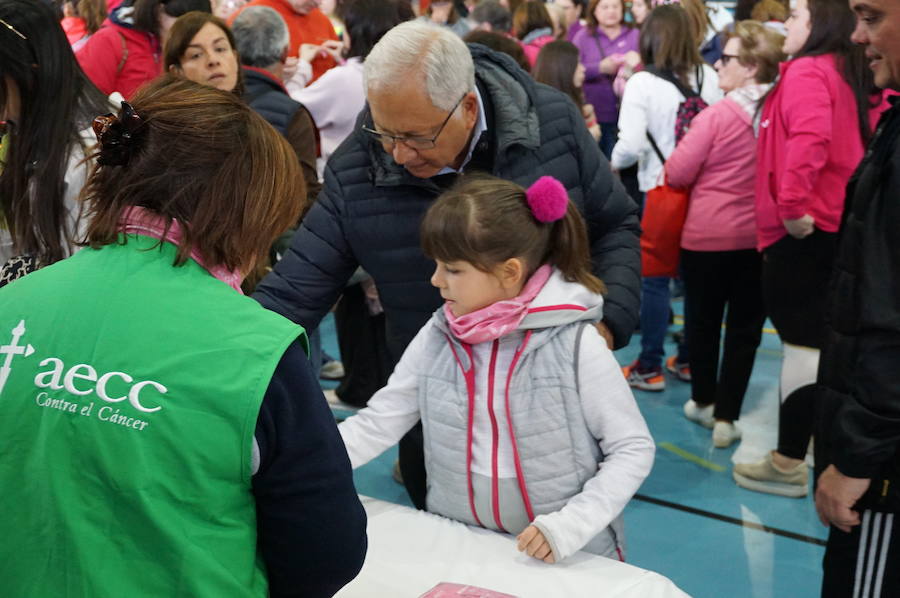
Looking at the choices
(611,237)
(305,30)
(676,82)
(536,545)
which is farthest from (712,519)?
(305,30)

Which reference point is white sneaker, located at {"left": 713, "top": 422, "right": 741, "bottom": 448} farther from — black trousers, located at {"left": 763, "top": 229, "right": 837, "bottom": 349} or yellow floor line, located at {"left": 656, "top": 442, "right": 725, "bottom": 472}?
black trousers, located at {"left": 763, "top": 229, "right": 837, "bottom": 349}

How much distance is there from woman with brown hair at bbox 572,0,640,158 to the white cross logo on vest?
5.55 metres

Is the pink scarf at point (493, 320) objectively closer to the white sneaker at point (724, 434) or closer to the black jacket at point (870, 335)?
the black jacket at point (870, 335)

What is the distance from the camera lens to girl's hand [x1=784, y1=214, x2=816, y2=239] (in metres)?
3.26

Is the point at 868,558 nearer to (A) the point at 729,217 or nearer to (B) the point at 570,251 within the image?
(B) the point at 570,251

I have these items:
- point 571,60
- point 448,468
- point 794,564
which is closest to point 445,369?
point 448,468

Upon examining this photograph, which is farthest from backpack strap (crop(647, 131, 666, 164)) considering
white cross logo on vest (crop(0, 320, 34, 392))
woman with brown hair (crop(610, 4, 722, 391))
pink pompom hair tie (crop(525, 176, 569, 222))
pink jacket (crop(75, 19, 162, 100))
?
white cross logo on vest (crop(0, 320, 34, 392))

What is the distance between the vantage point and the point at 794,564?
300 centimetres

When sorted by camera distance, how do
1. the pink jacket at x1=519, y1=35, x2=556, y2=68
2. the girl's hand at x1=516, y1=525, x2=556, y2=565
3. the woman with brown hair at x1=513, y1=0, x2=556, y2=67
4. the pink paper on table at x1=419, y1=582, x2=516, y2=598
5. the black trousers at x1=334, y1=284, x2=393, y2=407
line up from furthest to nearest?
the woman with brown hair at x1=513, y1=0, x2=556, y2=67 < the pink jacket at x1=519, y1=35, x2=556, y2=68 < the black trousers at x1=334, y1=284, x2=393, y2=407 < the girl's hand at x1=516, y1=525, x2=556, y2=565 < the pink paper on table at x1=419, y1=582, x2=516, y2=598

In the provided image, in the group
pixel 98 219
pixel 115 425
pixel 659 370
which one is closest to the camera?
pixel 115 425

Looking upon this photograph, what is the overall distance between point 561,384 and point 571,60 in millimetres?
2897

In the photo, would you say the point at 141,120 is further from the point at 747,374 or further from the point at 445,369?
the point at 747,374

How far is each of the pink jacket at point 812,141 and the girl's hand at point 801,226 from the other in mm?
19

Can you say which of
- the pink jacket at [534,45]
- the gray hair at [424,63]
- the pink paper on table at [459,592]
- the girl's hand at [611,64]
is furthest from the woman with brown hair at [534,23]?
the pink paper on table at [459,592]
